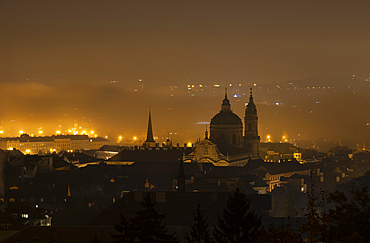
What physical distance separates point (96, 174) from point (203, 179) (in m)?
18.3

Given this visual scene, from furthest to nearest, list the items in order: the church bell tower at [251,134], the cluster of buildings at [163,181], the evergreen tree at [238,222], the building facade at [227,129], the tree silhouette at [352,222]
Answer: the church bell tower at [251,134], the building facade at [227,129], the cluster of buildings at [163,181], the tree silhouette at [352,222], the evergreen tree at [238,222]

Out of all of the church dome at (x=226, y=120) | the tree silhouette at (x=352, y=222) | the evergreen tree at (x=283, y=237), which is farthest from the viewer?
the church dome at (x=226, y=120)

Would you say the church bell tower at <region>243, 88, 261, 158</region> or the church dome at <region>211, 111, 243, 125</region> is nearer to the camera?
the church dome at <region>211, 111, 243, 125</region>

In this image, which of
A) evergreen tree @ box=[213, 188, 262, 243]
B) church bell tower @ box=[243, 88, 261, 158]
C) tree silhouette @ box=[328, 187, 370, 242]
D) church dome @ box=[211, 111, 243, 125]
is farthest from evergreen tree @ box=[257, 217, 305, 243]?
church bell tower @ box=[243, 88, 261, 158]

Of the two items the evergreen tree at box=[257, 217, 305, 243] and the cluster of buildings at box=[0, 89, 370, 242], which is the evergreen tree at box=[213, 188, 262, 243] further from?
the cluster of buildings at box=[0, 89, 370, 242]

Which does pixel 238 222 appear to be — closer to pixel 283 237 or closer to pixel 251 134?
pixel 283 237

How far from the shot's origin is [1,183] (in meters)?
98.3

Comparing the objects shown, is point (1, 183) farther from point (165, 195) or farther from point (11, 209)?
point (165, 195)

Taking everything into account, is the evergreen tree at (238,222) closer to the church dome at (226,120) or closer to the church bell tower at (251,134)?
the church dome at (226,120)

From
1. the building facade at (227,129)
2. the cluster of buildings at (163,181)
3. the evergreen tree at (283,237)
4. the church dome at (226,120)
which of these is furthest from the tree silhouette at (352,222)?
the church dome at (226,120)

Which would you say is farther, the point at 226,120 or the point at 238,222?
the point at 226,120

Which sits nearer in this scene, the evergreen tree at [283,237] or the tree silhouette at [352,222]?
the evergreen tree at [283,237]

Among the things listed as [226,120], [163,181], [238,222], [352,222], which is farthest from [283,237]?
[226,120]

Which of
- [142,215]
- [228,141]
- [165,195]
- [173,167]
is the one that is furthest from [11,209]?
[228,141]
